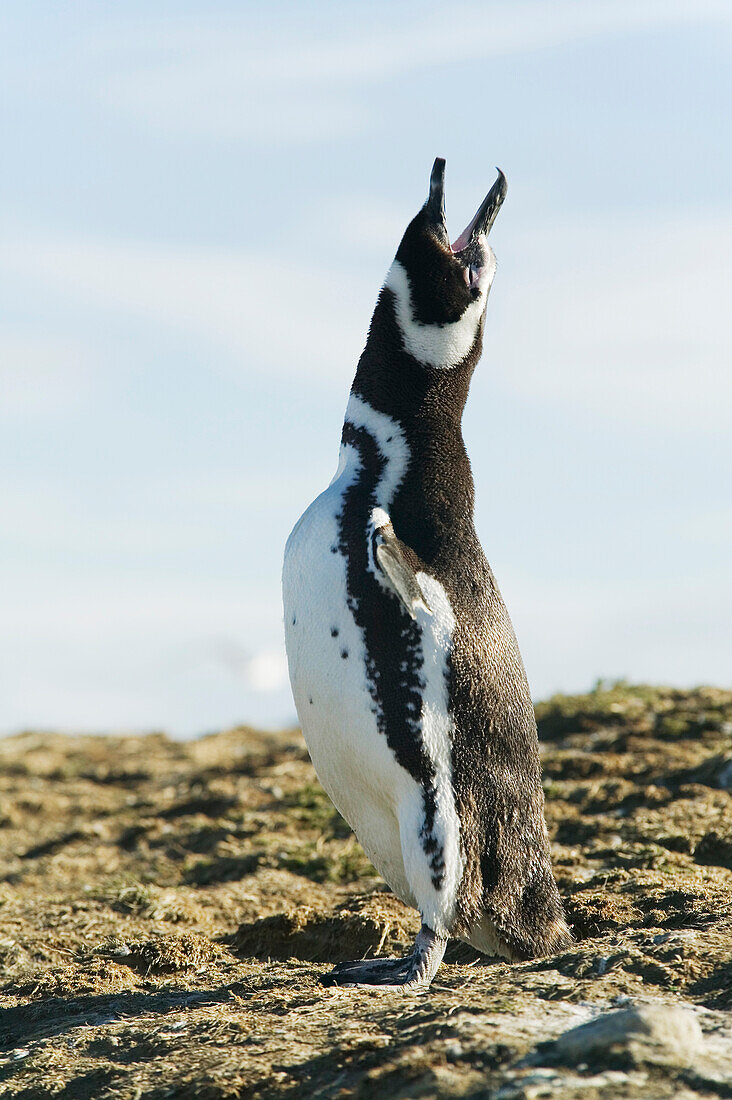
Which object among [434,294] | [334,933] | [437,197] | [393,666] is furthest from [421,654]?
[437,197]

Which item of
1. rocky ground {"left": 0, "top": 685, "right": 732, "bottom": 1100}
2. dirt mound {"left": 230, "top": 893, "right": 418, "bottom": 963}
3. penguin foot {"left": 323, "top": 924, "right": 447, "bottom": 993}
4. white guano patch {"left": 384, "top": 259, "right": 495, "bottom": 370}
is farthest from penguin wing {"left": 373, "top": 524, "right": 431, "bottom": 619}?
dirt mound {"left": 230, "top": 893, "right": 418, "bottom": 963}

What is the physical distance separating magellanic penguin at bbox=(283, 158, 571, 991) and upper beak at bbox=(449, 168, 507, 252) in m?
0.17

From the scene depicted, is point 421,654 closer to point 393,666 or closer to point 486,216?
point 393,666

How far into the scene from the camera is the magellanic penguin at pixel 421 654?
4.38 metres

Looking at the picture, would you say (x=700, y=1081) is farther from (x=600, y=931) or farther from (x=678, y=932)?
(x=600, y=931)

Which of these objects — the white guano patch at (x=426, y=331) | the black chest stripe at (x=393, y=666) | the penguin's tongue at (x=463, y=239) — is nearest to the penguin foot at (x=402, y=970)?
the black chest stripe at (x=393, y=666)

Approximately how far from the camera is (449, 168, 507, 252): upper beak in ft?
17.3

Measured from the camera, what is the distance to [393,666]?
175 inches

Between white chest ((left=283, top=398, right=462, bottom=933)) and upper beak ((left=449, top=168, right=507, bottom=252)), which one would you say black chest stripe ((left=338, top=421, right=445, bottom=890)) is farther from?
upper beak ((left=449, top=168, right=507, bottom=252))

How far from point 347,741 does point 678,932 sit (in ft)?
4.52

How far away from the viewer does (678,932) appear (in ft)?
13.7

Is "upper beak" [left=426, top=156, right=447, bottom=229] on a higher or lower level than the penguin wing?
higher

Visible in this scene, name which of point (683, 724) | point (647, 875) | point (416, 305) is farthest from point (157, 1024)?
point (683, 724)

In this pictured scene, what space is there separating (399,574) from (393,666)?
0.35 meters
